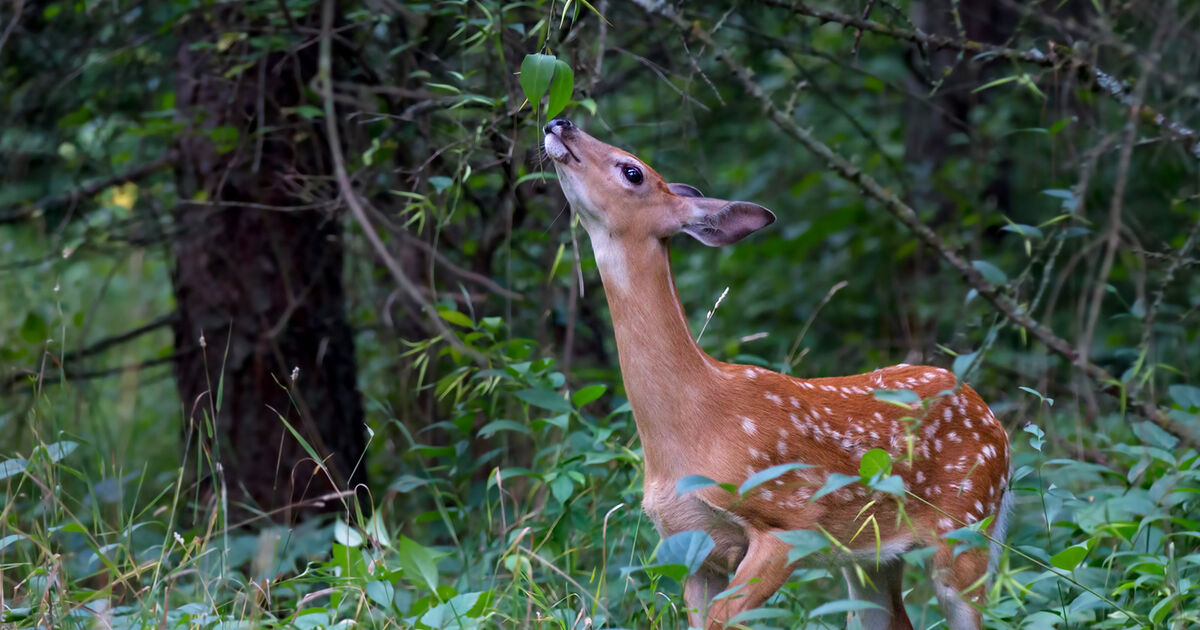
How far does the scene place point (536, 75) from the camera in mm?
2836

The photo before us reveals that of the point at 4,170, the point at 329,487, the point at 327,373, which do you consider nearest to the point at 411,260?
the point at 327,373

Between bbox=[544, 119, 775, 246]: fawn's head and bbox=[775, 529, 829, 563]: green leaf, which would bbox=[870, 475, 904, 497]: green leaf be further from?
bbox=[544, 119, 775, 246]: fawn's head

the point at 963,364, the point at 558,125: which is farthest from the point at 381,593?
the point at 963,364

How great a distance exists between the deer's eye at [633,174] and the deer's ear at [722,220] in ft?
0.61

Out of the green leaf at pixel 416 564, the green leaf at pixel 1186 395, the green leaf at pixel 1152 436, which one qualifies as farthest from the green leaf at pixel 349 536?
the green leaf at pixel 1186 395

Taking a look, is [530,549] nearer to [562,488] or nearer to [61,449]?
[562,488]

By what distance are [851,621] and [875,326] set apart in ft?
19.4

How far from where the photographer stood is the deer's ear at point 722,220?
3.78 meters

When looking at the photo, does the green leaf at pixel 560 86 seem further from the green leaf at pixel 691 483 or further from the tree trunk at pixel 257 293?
the tree trunk at pixel 257 293

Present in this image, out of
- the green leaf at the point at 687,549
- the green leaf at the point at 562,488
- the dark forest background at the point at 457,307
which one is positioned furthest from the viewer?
the green leaf at the point at 562,488

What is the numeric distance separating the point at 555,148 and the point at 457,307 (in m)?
2.03

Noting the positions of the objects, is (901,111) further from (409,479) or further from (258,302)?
(409,479)

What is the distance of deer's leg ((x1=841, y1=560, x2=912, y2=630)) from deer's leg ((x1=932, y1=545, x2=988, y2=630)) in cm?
34

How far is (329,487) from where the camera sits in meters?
5.55
